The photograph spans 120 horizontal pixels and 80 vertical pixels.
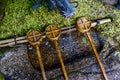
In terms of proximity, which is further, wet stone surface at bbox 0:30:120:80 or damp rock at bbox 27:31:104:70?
damp rock at bbox 27:31:104:70

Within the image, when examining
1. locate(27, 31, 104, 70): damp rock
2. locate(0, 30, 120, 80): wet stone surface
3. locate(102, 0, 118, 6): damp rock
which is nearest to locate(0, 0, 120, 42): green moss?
locate(102, 0, 118, 6): damp rock

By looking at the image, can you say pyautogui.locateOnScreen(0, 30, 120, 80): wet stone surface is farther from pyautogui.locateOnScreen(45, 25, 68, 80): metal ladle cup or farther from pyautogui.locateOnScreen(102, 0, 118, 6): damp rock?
pyautogui.locateOnScreen(102, 0, 118, 6): damp rock

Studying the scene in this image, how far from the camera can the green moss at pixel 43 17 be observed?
3.87m

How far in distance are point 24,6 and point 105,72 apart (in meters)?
1.45

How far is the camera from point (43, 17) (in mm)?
3939

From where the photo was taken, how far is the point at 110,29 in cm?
404

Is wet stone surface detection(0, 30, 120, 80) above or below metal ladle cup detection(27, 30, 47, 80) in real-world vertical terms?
below

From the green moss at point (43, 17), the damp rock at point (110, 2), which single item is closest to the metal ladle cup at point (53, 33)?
the green moss at point (43, 17)

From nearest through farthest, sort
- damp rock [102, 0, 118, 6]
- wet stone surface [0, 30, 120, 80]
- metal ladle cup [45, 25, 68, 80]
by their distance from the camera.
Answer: wet stone surface [0, 30, 120, 80]
metal ladle cup [45, 25, 68, 80]
damp rock [102, 0, 118, 6]

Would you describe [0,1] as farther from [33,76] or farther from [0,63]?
[33,76]

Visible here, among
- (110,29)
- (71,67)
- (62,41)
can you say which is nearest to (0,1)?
(62,41)

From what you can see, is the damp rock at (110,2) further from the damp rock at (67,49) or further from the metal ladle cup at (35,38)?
the metal ladle cup at (35,38)

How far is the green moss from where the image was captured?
387cm

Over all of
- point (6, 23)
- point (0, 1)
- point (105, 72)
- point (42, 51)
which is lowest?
point (105, 72)
